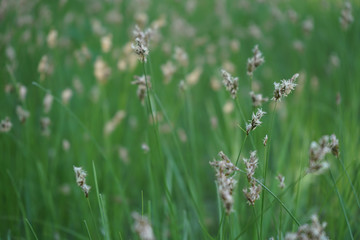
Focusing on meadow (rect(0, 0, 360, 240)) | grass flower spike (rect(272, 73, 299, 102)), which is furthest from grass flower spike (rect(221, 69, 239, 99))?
grass flower spike (rect(272, 73, 299, 102))

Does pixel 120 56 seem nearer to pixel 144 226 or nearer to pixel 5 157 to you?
pixel 5 157

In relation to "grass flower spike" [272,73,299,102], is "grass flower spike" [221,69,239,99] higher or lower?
higher

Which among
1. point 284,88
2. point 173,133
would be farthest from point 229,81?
point 173,133

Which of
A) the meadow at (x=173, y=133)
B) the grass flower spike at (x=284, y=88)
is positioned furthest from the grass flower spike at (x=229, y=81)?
the grass flower spike at (x=284, y=88)

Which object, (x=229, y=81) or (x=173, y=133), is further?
(x=173, y=133)

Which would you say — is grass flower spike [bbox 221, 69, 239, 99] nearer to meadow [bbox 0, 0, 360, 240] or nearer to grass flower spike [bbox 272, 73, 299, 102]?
meadow [bbox 0, 0, 360, 240]

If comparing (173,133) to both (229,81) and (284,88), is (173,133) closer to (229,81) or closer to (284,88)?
(229,81)

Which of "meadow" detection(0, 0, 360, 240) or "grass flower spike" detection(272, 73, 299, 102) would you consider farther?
"meadow" detection(0, 0, 360, 240)

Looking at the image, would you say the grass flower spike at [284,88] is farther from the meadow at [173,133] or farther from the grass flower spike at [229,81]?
the grass flower spike at [229,81]

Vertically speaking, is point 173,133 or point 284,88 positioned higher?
point 173,133
